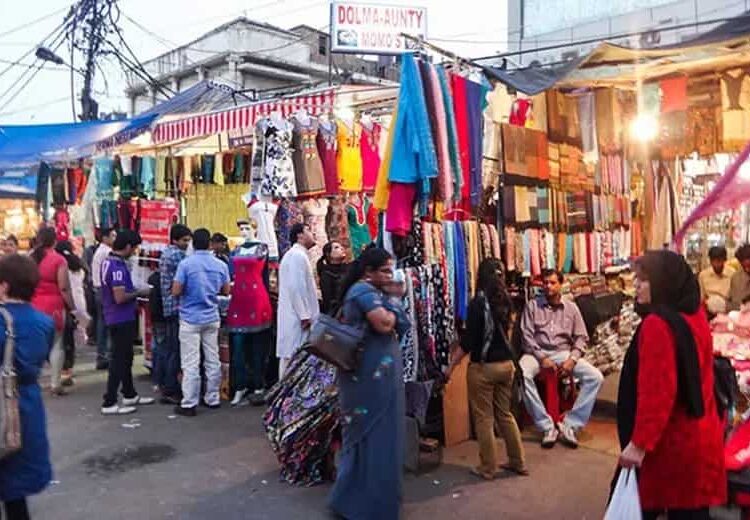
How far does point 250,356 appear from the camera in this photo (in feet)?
22.4

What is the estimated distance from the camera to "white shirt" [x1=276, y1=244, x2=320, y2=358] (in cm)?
577

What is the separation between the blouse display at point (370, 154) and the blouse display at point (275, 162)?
2.87 ft

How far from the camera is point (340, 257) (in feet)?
20.4

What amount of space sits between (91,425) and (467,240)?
3794 millimetres

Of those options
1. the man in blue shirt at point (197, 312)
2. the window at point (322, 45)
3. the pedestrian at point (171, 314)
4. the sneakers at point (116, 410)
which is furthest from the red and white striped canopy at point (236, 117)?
the window at point (322, 45)

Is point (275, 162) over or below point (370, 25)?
below

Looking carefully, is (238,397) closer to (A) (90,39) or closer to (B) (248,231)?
(B) (248,231)

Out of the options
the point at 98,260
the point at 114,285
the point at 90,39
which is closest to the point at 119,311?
the point at 114,285

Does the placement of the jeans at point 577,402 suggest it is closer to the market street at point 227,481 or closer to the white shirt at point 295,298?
the market street at point 227,481

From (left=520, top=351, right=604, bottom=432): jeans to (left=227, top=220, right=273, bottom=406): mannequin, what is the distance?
2.63 metres

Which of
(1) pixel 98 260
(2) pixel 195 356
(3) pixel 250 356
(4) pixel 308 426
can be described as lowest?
(4) pixel 308 426

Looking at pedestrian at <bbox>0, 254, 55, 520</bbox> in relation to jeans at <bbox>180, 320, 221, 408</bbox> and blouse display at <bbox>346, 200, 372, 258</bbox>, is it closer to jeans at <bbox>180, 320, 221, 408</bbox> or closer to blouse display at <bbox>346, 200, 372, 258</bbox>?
jeans at <bbox>180, 320, 221, 408</bbox>

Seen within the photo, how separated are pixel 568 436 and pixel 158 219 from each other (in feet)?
19.0

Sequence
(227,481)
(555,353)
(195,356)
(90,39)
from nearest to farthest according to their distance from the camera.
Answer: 1. (227,481)
2. (555,353)
3. (195,356)
4. (90,39)
